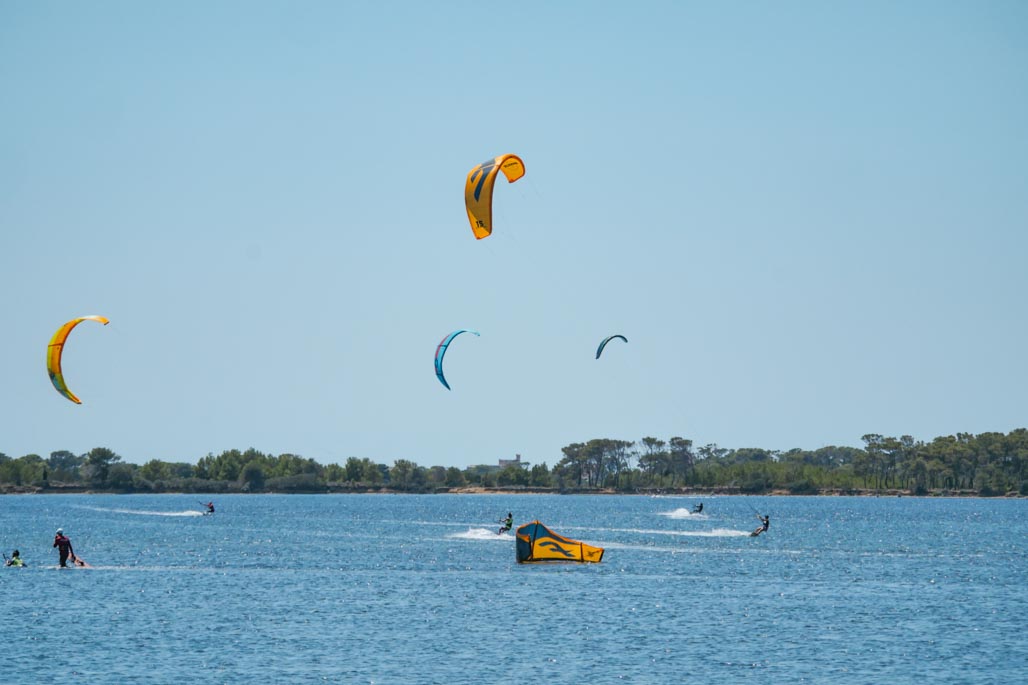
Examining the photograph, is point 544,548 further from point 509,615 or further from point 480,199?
point 480,199

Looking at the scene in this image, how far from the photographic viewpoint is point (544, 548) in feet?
201

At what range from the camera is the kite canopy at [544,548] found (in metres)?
61.3

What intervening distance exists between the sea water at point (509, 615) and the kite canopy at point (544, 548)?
1.02m

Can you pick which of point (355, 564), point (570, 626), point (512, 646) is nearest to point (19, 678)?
point (512, 646)

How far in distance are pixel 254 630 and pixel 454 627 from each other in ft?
20.0

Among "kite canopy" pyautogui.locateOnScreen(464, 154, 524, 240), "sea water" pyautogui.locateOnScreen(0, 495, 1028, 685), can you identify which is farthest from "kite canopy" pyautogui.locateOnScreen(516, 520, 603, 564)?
"kite canopy" pyautogui.locateOnScreen(464, 154, 524, 240)

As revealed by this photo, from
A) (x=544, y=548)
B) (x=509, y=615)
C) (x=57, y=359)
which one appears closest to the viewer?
(x=509, y=615)

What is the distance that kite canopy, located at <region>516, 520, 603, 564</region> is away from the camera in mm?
61281

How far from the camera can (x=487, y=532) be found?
290 ft

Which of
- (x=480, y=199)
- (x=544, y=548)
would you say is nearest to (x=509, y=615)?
(x=480, y=199)

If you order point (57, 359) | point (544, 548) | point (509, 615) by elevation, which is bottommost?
point (509, 615)

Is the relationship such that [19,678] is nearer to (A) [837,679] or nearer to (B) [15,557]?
(A) [837,679]

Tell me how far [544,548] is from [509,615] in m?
18.1

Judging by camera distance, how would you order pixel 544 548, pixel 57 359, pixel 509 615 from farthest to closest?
pixel 544 548, pixel 57 359, pixel 509 615
